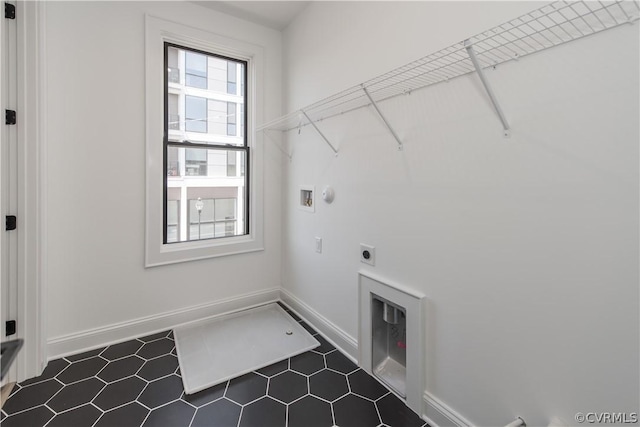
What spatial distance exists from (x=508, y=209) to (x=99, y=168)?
254cm

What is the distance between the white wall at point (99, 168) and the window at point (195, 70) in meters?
0.24

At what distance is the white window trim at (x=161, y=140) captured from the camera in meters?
2.29

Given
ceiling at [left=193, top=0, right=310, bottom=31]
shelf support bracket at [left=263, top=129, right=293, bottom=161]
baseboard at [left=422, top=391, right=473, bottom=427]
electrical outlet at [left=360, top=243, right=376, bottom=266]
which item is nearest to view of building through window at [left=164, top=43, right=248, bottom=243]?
shelf support bracket at [left=263, top=129, right=293, bottom=161]

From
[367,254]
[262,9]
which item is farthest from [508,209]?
[262,9]

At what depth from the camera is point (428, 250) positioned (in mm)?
1547

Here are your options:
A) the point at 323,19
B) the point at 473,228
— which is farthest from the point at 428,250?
the point at 323,19

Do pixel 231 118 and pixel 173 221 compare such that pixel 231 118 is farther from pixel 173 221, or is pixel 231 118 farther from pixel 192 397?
pixel 192 397

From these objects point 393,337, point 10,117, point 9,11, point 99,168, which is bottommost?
point 393,337

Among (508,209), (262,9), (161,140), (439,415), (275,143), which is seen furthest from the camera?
(275,143)

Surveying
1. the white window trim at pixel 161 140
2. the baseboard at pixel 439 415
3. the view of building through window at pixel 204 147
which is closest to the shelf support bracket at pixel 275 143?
the white window trim at pixel 161 140

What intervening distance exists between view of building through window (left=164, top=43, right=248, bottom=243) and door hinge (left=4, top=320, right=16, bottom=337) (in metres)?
1.03

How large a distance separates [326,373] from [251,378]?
476 millimetres

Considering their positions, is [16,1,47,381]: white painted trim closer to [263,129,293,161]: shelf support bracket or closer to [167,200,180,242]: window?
[167,200,180,242]: window

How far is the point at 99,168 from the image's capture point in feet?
7.00
